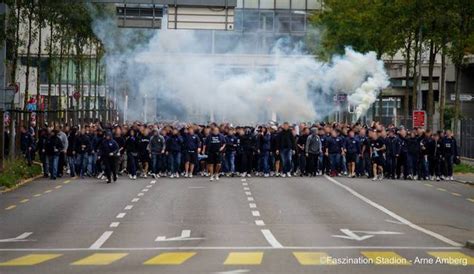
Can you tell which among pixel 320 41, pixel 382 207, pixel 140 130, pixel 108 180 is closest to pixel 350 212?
pixel 382 207

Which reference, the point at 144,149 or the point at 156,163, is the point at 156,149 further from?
the point at 156,163

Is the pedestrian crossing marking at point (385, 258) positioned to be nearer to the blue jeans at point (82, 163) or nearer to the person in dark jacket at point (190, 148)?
the person in dark jacket at point (190, 148)

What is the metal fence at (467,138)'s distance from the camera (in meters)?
59.3

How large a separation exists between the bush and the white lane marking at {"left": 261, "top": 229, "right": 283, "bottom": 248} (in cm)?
1597

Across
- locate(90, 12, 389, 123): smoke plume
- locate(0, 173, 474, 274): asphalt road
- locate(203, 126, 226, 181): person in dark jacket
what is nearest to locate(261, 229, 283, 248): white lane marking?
locate(0, 173, 474, 274): asphalt road

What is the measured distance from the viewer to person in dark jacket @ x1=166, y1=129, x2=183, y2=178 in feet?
143

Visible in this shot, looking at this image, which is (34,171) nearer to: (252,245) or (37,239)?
(37,239)

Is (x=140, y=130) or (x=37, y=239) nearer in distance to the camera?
(x=37, y=239)

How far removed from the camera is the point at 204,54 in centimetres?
6669

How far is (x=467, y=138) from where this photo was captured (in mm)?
60188

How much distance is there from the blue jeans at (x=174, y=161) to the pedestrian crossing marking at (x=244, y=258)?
23.8 metres

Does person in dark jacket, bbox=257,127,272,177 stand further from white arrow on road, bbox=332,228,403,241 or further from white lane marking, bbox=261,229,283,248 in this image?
white lane marking, bbox=261,229,283,248

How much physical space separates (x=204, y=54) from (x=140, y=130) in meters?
23.4

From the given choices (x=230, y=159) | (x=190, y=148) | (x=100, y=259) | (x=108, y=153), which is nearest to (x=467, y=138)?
(x=230, y=159)
